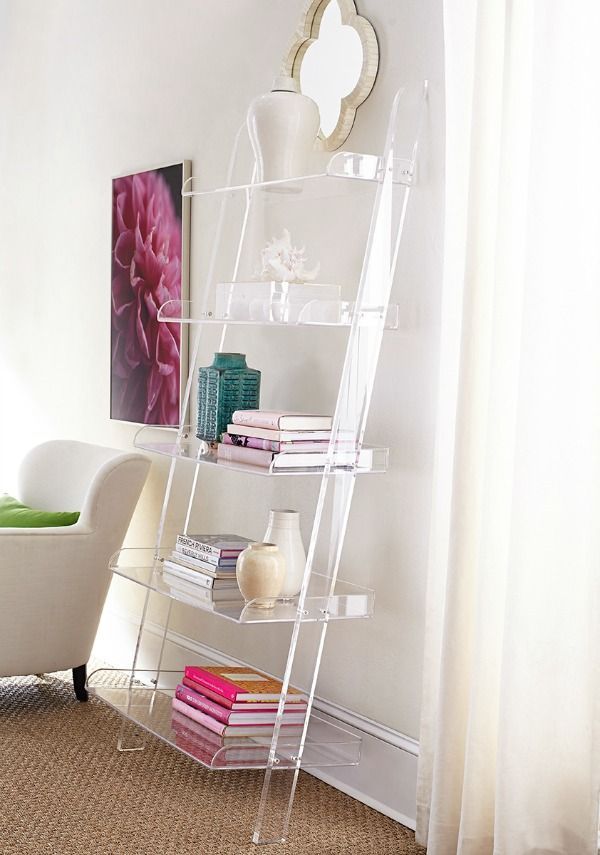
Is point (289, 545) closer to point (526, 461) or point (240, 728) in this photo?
point (240, 728)

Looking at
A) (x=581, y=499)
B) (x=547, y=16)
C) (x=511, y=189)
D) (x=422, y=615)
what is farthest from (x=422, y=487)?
(x=547, y=16)

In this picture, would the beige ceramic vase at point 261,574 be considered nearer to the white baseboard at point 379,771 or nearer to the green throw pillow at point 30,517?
the white baseboard at point 379,771

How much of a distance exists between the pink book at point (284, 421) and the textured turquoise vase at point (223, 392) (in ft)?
0.54

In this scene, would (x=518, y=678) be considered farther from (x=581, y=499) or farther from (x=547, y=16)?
(x=547, y=16)

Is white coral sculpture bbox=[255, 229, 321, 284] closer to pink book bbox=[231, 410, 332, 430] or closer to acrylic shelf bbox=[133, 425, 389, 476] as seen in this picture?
pink book bbox=[231, 410, 332, 430]

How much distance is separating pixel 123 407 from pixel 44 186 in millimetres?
1162

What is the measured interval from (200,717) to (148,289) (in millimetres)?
1650

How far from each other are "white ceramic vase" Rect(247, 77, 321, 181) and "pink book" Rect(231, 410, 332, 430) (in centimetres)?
64

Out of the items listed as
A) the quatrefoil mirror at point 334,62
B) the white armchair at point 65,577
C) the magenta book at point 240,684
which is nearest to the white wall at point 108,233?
the quatrefoil mirror at point 334,62

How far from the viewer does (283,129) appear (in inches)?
120

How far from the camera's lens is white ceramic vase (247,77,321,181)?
3029 millimetres

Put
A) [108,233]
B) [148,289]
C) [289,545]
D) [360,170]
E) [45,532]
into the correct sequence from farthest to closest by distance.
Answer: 1. [108,233]
2. [148,289]
3. [45,532]
4. [289,545]
5. [360,170]

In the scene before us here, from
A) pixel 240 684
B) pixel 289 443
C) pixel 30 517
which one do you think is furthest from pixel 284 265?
pixel 30 517

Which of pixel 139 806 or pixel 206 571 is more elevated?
pixel 206 571
